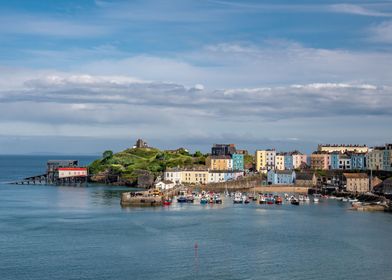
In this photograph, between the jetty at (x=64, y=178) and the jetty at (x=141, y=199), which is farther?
the jetty at (x=64, y=178)

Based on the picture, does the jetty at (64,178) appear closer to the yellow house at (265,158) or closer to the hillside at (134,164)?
the hillside at (134,164)

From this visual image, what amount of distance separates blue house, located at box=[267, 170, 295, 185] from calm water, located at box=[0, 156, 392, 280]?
28167 mm

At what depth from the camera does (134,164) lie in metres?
109

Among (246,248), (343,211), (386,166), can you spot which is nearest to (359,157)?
(386,166)

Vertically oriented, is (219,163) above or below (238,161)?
below

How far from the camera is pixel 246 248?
124 feet

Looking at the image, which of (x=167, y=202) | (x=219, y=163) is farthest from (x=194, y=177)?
(x=167, y=202)

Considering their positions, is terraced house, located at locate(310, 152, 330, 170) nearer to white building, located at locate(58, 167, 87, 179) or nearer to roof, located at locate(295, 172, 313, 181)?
roof, located at locate(295, 172, 313, 181)

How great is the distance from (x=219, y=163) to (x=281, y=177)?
15.1 meters

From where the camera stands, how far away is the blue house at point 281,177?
88.9 metres

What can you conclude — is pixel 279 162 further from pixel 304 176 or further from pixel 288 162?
pixel 304 176

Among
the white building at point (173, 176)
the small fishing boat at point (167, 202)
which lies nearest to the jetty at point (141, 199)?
the small fishing boat at point (167, 202)

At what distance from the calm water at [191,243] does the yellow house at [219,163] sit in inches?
1656

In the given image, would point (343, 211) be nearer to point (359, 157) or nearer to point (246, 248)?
point (246, 248)
